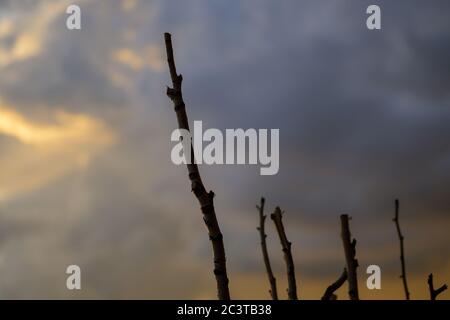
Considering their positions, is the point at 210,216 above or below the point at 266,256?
below

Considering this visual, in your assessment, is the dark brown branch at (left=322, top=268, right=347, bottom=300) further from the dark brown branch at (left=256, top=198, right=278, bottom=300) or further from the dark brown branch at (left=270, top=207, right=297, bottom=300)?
the dark brown branch at (left=256, top=198, right=278, bottom=300)

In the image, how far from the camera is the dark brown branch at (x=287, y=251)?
7.01 meters

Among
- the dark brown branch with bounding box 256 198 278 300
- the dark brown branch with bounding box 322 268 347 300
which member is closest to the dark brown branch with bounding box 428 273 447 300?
the dark brown branch with bounding box 256 198 278 300

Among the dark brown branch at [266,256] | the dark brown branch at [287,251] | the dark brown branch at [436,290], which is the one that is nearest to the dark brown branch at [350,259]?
the dark brown branch at [287,251]

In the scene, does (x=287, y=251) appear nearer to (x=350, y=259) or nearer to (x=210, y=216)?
(x=350, y=259)

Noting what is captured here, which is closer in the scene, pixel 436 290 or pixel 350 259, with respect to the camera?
pixel 350 259

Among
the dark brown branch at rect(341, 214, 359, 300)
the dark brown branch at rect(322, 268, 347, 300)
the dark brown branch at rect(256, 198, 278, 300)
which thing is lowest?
the dark brown branch at rect(322, 268, 347, 300)

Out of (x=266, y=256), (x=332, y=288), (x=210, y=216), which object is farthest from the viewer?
(x=266, y=256)

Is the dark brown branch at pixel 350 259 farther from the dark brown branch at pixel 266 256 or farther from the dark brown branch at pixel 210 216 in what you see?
the dark brown branch at pixel 266 256

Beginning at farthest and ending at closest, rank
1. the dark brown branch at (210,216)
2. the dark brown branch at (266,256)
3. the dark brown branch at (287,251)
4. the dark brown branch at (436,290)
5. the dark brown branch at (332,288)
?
the dark brown branch at (266,256) < the dark brown branch at (436,290) < the dark brown branch at (287,251) < the dark brown branch at (332,288) < the dark brown branch at (210,216)

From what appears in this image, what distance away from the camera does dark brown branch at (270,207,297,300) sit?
701 cm

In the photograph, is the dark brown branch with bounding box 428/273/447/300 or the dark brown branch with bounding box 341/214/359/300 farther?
the dark brown branch with bounding box 428/273/447/300

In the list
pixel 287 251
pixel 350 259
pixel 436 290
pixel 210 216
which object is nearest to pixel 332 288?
A: pixel 350 259

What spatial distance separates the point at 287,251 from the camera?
23.5 ft
